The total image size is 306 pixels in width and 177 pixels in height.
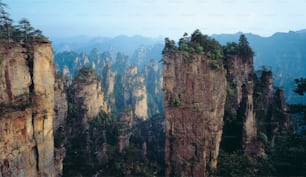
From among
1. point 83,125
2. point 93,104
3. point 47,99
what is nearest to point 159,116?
point 93,104

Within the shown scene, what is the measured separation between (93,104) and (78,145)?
27.9 feet

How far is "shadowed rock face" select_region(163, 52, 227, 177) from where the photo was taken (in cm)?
2680

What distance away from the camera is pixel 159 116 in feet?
193

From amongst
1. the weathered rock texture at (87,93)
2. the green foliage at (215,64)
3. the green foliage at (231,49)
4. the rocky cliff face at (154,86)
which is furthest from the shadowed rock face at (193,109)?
the rocky cliff face at (154,86)

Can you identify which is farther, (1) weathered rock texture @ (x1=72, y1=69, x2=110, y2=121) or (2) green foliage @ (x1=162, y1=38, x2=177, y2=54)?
(1) weathered rock texture @ (x1=72, y1=69, x2=110, y2=121)

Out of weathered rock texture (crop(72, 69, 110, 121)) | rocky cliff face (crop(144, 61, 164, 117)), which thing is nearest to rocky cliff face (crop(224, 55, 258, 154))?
weathered rock texture (crop(72, 69, 110, 121))

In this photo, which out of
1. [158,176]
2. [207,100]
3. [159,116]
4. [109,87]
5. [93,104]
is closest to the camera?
[207,100]

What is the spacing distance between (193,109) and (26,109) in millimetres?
12696

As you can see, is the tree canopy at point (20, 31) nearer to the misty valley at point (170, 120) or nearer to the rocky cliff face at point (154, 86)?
the misty valley at point (170, 120)

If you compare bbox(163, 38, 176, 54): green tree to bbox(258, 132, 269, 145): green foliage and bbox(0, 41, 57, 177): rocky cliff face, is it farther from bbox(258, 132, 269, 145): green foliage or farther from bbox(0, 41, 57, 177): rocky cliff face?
bbox(258, 132, 269, 145): green foliage

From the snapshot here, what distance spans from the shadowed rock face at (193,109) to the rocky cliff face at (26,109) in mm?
9644

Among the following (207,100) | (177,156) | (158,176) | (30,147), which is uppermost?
(207,100)

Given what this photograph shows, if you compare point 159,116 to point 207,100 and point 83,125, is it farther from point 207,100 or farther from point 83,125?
point 207,100

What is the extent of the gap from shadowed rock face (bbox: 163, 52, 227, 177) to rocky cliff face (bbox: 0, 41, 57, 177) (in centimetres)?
964
